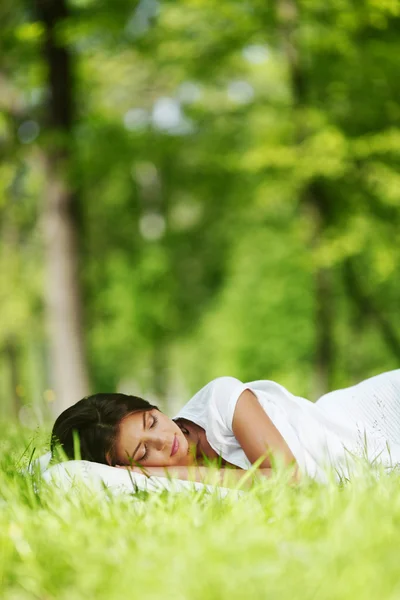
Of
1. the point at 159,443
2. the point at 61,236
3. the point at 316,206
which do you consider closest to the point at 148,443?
the point at 159,443

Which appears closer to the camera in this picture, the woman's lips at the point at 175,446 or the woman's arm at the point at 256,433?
the woman's arm at the point at 256,433

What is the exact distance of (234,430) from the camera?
11.3 feet

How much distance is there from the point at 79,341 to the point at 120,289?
1448cm

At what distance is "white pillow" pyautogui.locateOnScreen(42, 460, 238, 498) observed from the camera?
2844 mm

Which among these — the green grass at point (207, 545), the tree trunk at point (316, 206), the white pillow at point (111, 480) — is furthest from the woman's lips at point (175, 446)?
the tree trunk at point (316, 206)

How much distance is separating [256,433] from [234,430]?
0.10 m

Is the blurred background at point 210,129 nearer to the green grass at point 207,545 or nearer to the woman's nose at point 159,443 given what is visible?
the woman's nose at point 159,443

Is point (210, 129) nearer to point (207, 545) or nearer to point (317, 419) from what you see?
point (317, 419)

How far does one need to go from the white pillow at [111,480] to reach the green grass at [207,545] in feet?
0.38

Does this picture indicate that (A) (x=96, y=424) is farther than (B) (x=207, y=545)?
Yes

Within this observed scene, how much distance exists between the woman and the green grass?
0.64 metres

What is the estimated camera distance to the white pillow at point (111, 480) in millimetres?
2844

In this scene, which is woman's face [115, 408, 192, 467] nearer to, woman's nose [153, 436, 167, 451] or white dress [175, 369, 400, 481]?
woman's nose [153, 436, 167, 451]

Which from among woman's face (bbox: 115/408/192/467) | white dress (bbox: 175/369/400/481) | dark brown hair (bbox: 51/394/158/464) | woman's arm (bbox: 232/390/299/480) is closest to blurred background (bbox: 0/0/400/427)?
dark brown hair (bbox: 51/394/158/464)
